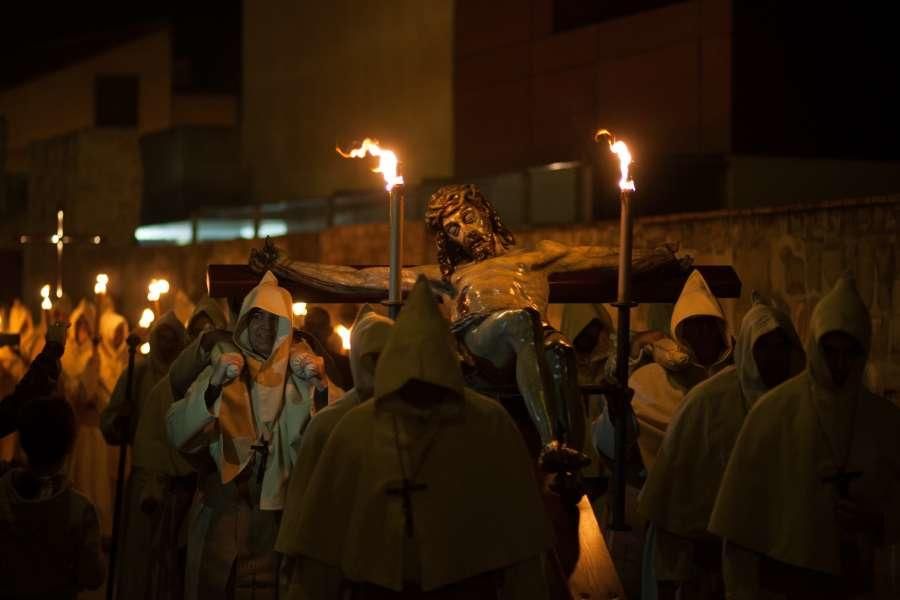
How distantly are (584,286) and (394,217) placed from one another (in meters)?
1.69

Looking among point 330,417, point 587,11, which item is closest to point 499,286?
point 330,417

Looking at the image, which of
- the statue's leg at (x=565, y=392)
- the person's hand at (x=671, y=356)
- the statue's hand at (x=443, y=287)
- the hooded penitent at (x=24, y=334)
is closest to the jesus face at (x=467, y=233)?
the statue's hand at (x=443, y=287)

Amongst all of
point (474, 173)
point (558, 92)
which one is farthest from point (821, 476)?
point (474, 173)

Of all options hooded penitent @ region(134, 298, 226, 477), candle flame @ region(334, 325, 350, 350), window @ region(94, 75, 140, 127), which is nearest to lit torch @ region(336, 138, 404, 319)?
hooded penitent @ region(134, 298, 226, 477)

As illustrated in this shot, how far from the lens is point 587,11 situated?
2542cm

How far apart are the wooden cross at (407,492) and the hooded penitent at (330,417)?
39 centimetres

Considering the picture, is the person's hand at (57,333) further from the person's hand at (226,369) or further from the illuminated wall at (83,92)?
the illuminated wall at (83,92)

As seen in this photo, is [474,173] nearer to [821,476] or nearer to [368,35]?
[368,35]

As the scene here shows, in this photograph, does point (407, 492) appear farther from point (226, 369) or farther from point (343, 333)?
point (343, 333)

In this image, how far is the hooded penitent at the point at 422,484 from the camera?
6996mm

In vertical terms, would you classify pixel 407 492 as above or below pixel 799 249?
below

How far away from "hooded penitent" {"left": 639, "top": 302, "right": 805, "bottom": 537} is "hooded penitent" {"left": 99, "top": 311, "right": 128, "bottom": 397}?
9.74 meters

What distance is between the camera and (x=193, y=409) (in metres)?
10.3

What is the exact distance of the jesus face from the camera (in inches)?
380
